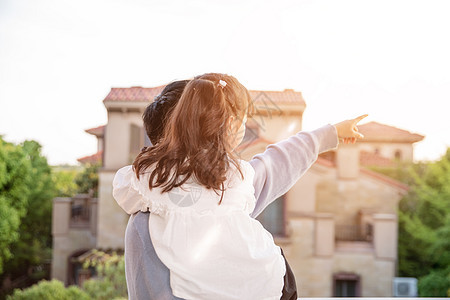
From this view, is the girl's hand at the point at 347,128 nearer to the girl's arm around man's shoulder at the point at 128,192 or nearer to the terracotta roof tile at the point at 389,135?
the girl's arm around man's shoulder at the point at 128,192

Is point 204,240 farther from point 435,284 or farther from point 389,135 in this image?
point 389,135

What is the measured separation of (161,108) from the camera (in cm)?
68

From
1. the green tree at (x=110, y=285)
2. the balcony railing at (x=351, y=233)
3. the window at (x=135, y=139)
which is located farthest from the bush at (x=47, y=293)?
the balcony railing at (x=351, y=233)

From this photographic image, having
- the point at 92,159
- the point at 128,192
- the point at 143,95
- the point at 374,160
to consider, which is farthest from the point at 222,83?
the point at 374,160

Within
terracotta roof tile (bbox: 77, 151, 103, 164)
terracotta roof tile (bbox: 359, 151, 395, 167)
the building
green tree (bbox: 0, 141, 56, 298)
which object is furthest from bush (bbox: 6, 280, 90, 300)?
terracotta roof tile (bbox: 359, 151, 395, 167)

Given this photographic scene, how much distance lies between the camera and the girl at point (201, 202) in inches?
24.5

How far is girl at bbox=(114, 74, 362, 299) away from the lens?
2.04ft

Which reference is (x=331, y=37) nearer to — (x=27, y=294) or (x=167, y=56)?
(x=167, y=56)

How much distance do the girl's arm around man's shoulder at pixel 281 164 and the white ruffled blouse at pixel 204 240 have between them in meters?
0.09

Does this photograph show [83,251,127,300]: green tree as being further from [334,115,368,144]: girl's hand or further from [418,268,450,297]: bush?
[334,115,368,144]: girl's hand

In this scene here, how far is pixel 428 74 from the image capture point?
221 inches

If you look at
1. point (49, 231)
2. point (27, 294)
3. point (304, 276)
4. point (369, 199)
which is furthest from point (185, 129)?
point (49, 231)

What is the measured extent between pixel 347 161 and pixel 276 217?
4.40 feet

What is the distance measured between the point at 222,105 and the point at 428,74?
18.5 ft
